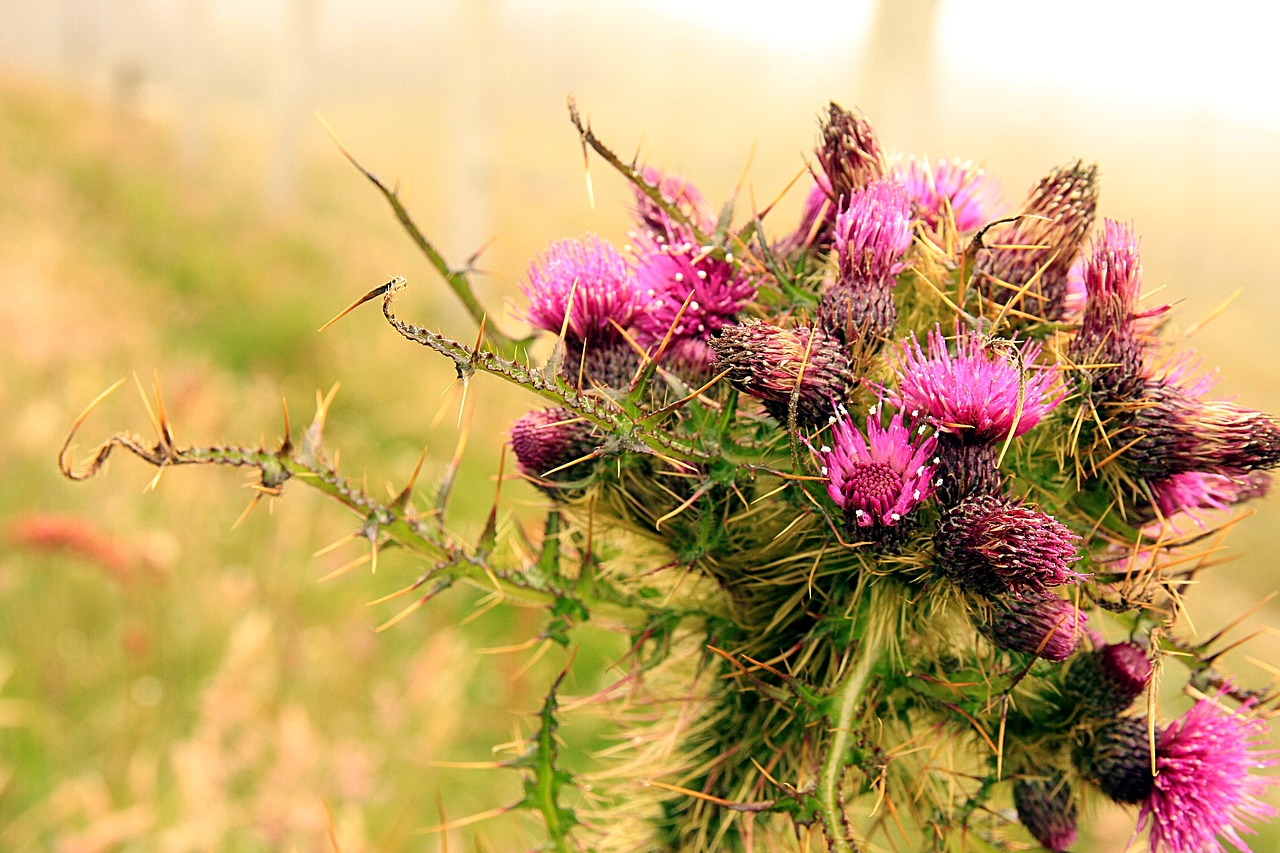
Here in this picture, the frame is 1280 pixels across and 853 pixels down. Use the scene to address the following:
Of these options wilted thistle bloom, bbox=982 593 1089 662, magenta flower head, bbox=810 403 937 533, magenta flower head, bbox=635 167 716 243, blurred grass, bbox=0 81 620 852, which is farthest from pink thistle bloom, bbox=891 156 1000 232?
blurred grass, bbox=0 81 620 852

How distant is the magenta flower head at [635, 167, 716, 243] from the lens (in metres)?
1.29

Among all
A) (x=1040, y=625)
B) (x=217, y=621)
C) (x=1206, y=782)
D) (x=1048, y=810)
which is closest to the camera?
(x=1040, y=625)

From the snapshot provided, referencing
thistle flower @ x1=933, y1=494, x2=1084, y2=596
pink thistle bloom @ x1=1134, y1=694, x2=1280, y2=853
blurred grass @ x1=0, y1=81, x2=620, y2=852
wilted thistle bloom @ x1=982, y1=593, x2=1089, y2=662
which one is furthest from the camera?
blurred grass @ x1=0, y1=81, x2=620, y2=852

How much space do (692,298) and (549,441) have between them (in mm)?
275

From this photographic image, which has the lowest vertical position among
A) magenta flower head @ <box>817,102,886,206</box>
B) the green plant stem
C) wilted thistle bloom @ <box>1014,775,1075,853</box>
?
wilted thistle bloom @ <box>1014,775,1075,853</box>

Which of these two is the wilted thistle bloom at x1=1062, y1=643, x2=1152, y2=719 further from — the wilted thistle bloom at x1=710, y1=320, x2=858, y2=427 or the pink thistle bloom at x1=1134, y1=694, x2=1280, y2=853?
the wilted thistle bloom at x1=710, y1=320, x2=858, y2=427

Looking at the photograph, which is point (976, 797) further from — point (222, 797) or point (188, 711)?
point (188, 711)

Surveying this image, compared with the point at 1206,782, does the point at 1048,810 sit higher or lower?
lower

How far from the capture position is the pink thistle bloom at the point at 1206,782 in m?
1.19

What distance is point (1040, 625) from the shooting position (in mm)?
1077

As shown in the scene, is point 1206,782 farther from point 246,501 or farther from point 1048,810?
point 246,501

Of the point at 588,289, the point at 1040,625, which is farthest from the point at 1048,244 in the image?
the point at 588,289

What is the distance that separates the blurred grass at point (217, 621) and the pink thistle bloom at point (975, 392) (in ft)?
1.77

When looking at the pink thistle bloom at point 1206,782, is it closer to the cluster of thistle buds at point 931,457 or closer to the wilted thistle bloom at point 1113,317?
the cluster of thistle buds at point 931,457
